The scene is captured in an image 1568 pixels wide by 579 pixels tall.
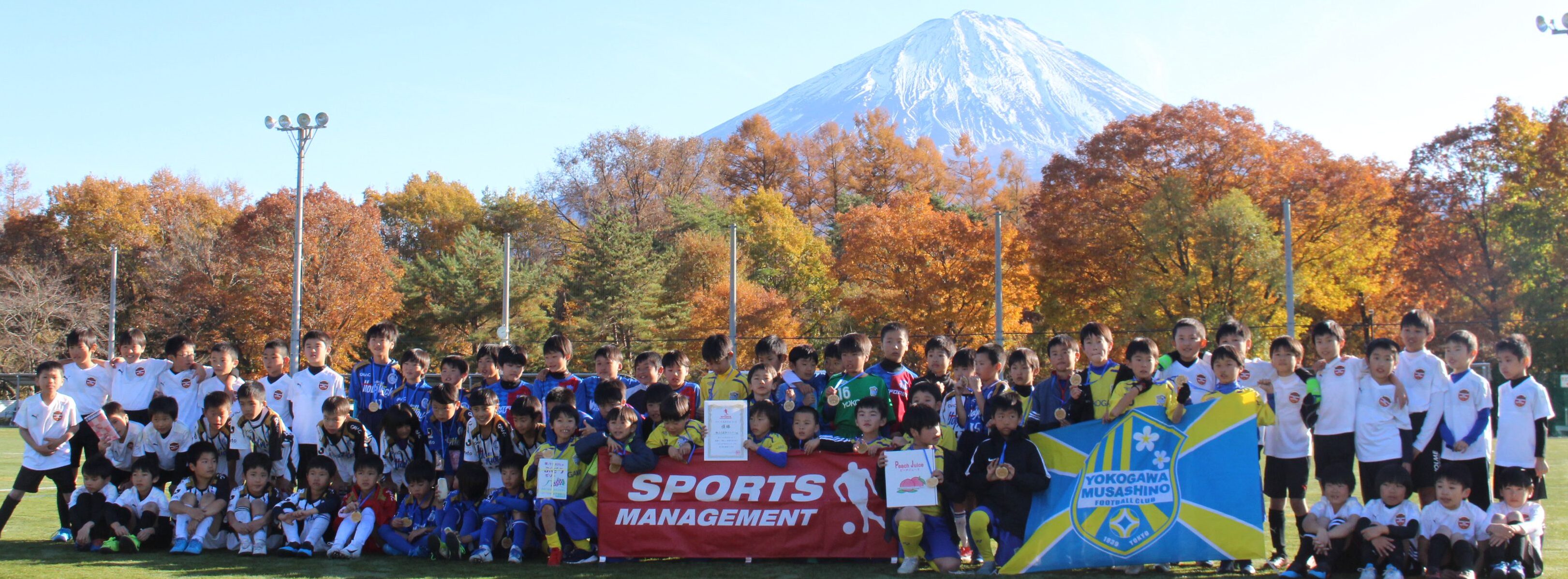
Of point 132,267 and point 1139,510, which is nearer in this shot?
point 1139,510

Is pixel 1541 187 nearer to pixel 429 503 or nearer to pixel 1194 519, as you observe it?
pixel 1194 519

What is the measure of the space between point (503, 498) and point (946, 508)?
2.95m

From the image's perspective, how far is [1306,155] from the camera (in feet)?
108

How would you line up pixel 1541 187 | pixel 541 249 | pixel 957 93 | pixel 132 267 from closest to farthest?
pixel 1541 187 → pixel 132 267 → pixel 541 249 → pixel 957 93

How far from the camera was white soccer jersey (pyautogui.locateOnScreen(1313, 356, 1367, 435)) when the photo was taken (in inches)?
274

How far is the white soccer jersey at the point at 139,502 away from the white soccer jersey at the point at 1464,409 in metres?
8.51

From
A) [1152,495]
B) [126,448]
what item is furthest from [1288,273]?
[126,448]

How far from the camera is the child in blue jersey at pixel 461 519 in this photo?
726 centimetres

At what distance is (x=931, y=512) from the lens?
6773mm

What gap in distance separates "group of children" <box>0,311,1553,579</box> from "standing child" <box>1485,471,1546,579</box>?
0.01 meters

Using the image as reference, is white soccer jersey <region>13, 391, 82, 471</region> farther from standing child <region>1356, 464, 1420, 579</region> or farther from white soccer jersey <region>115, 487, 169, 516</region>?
standing child <region>1356, 464, 1420, 579</region>

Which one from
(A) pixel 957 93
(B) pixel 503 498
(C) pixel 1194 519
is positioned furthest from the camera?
(A) pixel 957 93

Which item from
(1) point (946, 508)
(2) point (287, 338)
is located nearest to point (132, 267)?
(2) point (287, 338)

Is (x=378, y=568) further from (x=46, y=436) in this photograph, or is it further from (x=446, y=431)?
(x=46, y=436)
